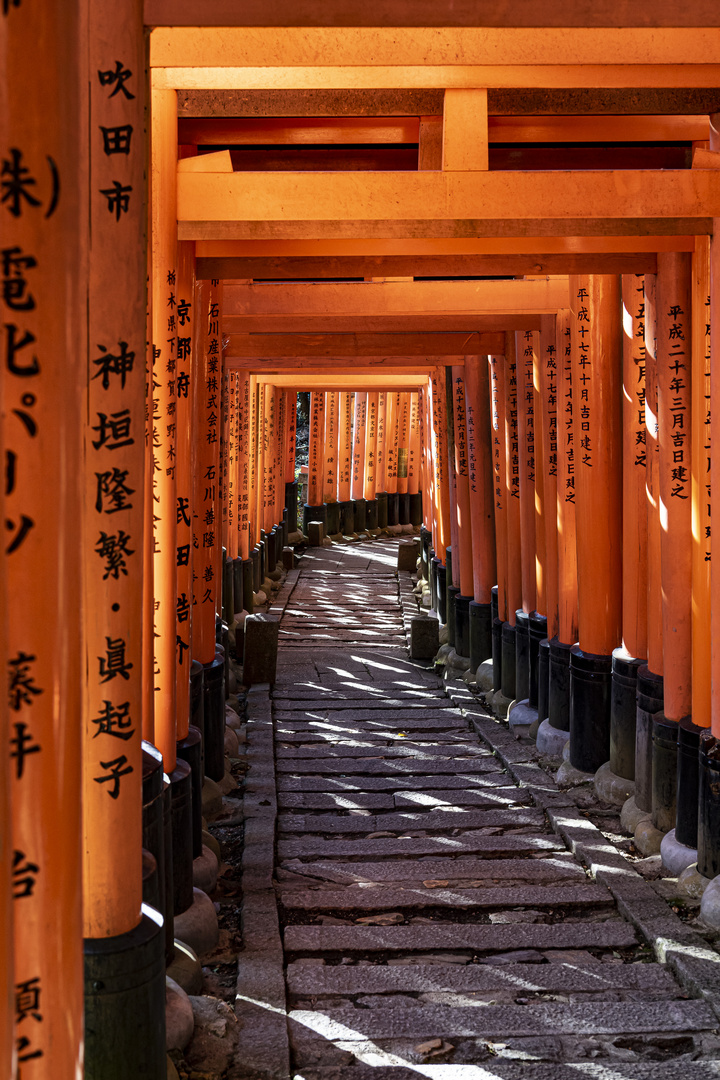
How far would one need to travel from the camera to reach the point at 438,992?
13.3 ft

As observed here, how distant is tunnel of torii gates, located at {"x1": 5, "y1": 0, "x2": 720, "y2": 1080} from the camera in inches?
78.9

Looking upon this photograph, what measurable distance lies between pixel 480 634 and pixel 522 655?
179cm

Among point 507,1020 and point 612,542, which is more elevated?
point 612,542

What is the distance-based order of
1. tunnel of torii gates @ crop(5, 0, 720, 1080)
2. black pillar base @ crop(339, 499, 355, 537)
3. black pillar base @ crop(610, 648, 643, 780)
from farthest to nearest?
Answer: black pillar base @ crop(339, 499, 355, 537)
black pillar base @ crop(610, 648, 643, 780)
tunnel of torii gates @ crop(5, 0, 720, 1080)

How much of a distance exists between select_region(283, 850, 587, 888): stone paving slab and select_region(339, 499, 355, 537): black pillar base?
1741cm

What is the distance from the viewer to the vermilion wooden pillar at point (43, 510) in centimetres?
190

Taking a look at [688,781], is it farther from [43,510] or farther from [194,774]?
[43,510]

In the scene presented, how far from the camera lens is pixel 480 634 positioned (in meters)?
10.2

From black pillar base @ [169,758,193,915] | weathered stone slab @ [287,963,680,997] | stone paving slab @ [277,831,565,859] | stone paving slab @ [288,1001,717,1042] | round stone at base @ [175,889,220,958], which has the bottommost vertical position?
stone paving slab @ [277,831,565,859]

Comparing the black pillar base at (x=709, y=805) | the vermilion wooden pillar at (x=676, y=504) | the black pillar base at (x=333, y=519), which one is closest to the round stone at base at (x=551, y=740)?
the vermilion wooden pillar at (x=676, y=504)

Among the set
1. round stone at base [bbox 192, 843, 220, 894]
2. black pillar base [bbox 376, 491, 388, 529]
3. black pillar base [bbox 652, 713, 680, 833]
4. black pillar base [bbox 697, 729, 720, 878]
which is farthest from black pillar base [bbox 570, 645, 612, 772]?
black pillar base [bbox 376, 491, 388, 529]

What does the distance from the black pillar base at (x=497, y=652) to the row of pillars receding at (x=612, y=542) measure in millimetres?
19

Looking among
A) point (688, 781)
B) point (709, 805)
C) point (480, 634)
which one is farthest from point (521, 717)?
point (709, 805)

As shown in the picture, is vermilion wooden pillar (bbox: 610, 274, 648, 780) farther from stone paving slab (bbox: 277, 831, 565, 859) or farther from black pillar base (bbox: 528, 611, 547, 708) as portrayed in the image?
black pillar base (bbox: 528, 611, 547, 708)
